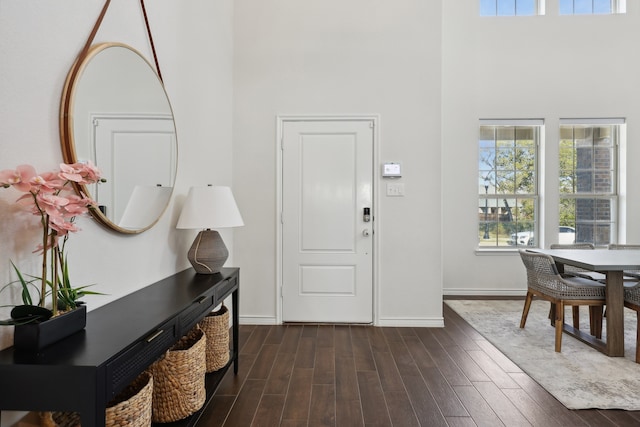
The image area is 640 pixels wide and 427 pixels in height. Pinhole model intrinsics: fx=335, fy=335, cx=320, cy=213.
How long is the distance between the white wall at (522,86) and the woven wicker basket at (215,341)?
3537mm

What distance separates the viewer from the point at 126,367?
42.0 inches

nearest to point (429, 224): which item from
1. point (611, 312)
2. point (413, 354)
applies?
point (413, 354)

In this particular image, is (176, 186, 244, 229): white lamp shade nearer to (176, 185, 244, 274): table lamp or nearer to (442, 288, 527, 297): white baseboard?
(176, 185, 244, 274): table lamp

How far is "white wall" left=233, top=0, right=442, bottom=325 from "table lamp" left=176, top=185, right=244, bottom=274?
1.25 meters

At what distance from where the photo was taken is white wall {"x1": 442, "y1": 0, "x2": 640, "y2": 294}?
14.9 ft

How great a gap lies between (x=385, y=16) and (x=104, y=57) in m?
2.82

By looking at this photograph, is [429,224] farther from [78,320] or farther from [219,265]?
[78,320]

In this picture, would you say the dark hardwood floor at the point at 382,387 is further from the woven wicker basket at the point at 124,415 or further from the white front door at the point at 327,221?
the woven wicker basket at the point at 124,415

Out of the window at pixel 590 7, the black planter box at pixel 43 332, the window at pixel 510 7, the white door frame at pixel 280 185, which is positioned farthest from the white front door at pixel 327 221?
the window at pixel 590 7

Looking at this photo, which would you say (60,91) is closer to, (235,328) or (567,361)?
(235,328)

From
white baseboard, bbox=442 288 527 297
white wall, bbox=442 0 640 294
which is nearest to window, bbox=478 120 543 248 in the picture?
white wall, bbox=442 0 640 294

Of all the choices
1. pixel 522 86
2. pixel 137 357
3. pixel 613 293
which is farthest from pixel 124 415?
pixel 522 86

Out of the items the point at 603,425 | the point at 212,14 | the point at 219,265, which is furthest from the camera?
the point at 212,14

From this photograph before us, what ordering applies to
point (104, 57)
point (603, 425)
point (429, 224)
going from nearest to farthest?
point (104, 57) < point (603, 425) < point (429, 224)
